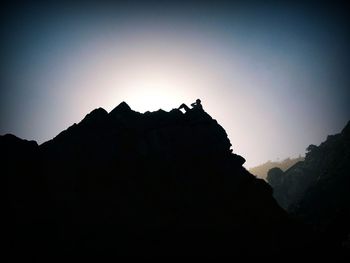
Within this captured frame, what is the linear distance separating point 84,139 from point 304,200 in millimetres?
77541

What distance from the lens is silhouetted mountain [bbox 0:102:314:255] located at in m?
37.3

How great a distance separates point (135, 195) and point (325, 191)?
7116 centimetres

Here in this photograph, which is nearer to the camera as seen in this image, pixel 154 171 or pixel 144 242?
pixel 144 242

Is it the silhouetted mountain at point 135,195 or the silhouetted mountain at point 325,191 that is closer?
the silhouetted mountain at point 135,195

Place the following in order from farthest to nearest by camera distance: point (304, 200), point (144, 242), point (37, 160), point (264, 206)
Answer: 1. point (304, 200)
2. point (264, 206)
3. point (37, 160)
4. point (144, 242)

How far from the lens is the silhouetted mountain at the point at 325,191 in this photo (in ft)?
221

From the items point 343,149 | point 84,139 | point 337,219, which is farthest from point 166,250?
point 343,149

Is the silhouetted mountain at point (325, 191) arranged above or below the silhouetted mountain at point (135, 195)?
below

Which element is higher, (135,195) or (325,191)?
(135,195)

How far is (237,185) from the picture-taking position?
49.4m

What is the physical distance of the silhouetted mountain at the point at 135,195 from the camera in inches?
1470

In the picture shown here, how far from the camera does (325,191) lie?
8438 centimetres

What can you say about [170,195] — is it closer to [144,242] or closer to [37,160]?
[144,242]

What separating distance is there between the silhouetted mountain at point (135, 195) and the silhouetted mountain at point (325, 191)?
71.1 feet
